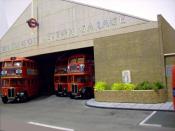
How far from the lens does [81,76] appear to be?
939 inches

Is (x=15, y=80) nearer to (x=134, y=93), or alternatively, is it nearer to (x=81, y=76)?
(x=81, y=76)

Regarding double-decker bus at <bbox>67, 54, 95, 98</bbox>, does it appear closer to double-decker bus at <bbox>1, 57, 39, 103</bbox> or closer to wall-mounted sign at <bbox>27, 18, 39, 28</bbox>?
double-decker bus at <bbox>1, 57, 39, 103</bbox>

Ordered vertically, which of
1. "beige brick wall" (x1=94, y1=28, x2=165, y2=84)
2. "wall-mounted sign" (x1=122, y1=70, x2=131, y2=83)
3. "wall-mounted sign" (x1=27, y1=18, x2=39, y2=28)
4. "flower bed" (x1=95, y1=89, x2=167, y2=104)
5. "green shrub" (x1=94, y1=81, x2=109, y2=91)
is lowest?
"flower bed" (x1=95, y1=89, x2=167, y2=104)

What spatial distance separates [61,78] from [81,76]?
Result: 11.7 ft

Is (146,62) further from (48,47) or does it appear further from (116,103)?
(48,47)

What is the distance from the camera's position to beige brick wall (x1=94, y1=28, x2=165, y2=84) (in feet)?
62.8

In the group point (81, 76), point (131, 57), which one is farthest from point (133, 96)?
point (81, 76)

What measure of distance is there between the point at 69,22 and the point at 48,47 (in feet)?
11.5

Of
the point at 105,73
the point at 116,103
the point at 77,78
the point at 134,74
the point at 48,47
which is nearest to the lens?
the point at 116,103

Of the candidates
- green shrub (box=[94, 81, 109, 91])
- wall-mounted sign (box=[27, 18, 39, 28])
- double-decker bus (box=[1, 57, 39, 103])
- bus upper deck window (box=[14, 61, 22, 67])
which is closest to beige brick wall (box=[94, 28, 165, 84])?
green shrub (box=[94, 81, 109, 91])

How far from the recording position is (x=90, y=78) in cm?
2425

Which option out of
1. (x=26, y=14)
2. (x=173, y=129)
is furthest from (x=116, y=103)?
(x=26, y=14)

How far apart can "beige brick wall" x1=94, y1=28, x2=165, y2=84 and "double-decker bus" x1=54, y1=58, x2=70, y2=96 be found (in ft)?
15.9

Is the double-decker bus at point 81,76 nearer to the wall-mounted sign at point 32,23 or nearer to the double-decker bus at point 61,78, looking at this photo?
the double-decker bus at point 61,78
